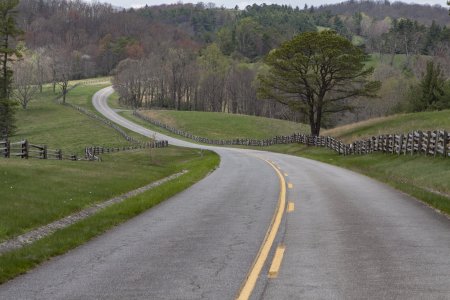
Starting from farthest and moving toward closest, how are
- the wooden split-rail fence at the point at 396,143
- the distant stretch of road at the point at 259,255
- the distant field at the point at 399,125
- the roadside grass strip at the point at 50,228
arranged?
the distant field at the point at 399,125 → the wooden split-rail fence at the point at 396,143 → the roadside grass strip at the point at 50,228 → the distant stretch of road at the point at 259,255

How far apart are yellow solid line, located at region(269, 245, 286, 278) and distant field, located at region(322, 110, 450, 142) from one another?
34209mm

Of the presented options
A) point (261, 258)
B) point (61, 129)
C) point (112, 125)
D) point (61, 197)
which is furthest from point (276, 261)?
point (61, 129)

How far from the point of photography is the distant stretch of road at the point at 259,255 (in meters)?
7.55

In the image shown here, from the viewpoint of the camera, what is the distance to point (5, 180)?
1859 cm

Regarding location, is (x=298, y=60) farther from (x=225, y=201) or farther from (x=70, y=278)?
(x=70, y=278)

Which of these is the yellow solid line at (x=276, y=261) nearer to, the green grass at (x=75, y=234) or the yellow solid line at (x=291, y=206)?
the green grass at (x=75, y=234)

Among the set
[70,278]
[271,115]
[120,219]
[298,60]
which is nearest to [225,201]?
[120,219]

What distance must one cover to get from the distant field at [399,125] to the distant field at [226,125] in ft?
133

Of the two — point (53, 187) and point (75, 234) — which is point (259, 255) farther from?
point (53, 187)

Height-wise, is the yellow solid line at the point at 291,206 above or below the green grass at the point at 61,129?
above

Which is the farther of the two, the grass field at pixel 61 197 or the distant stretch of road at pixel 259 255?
the grass field at pixel 61 197

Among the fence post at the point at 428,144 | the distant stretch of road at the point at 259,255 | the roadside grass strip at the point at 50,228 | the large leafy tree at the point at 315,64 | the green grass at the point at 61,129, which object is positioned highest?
the large leafy tree at the point at 315,64

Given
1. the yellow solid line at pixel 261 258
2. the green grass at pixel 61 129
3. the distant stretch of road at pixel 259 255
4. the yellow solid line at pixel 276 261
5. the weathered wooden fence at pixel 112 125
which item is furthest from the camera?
the green grass at pixel 61 129

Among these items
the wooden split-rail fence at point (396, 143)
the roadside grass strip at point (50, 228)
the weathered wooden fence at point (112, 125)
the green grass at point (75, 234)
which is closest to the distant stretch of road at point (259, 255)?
the green grass at point (75, 234)
